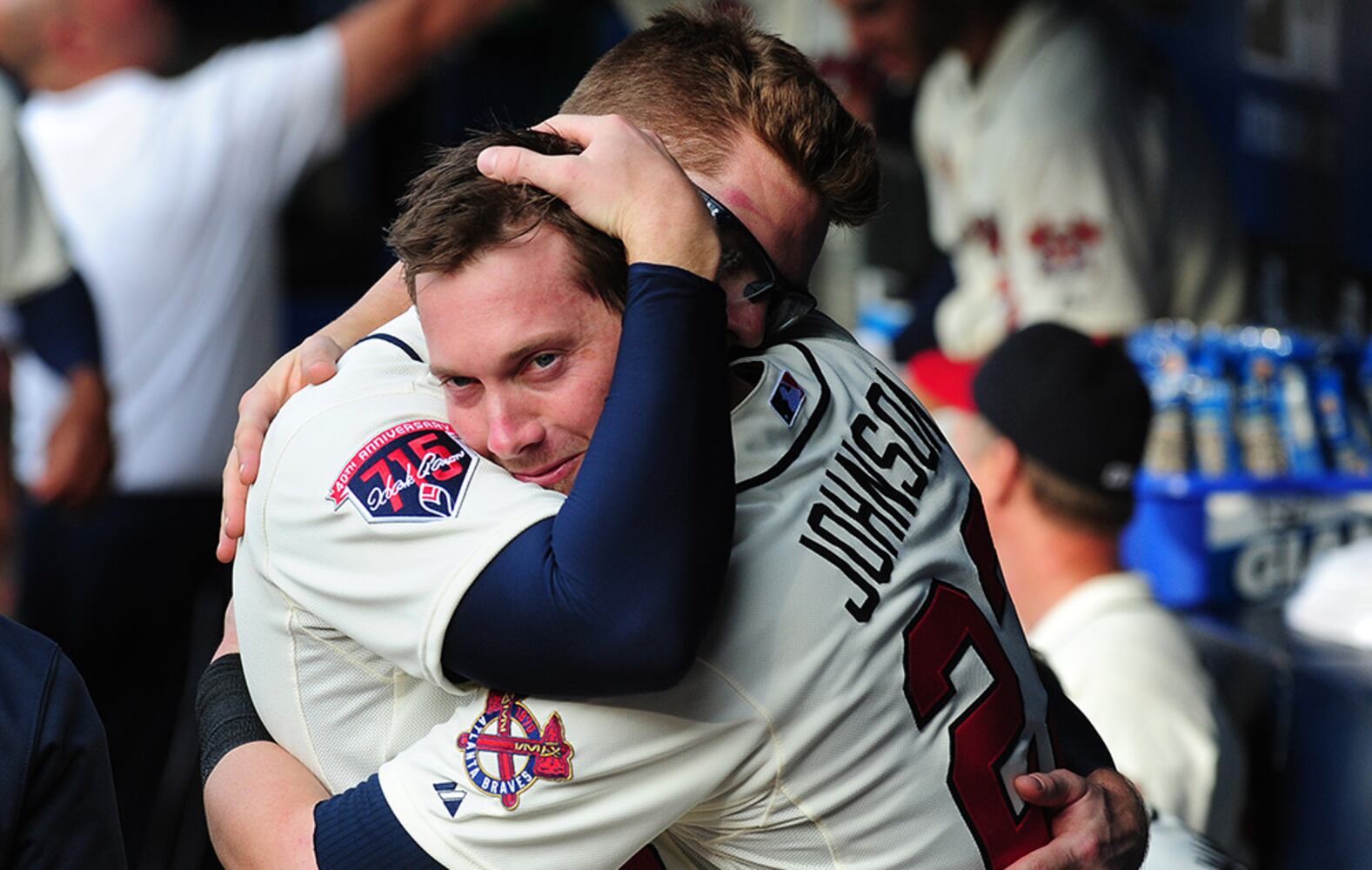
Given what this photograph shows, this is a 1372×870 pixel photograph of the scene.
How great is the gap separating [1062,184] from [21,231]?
259 cm

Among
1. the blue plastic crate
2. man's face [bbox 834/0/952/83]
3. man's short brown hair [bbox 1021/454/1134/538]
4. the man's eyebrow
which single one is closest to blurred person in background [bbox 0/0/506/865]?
man's face [bbox 834/0/952/83]

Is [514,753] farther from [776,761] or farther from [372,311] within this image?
[372,311]

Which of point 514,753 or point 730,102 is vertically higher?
point 730,102

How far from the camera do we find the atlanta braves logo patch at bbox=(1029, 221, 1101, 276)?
418 cm

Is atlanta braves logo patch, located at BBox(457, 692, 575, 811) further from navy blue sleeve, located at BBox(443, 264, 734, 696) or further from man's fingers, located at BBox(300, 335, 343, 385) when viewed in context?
man's fingers, located at BBox(300, 335, 343, 385)

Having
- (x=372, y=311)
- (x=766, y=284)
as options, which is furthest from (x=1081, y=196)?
(x=766, y=284)

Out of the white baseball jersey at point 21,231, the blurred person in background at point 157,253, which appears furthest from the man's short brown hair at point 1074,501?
the white baseball jersey at point 21,231

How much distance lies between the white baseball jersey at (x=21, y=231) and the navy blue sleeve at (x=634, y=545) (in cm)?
348

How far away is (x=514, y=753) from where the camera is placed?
4.20 feet

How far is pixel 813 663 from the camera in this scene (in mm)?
1310

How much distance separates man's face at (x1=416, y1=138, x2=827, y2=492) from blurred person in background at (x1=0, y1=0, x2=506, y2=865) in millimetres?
3425

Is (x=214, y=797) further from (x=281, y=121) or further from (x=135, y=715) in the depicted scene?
(x=281, y=121)

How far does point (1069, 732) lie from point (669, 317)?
685 mm

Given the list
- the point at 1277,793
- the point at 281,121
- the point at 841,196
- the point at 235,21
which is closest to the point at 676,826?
the point at 841,196
